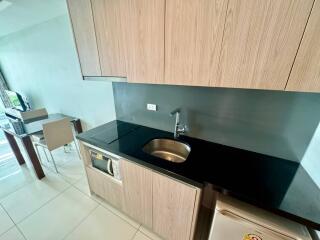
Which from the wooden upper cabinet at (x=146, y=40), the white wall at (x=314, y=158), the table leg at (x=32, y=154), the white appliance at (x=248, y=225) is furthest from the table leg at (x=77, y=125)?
the white wall at (x=314, y=158)

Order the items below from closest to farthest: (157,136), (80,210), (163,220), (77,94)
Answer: (163,220), (157,136), (80,210), (77,94)

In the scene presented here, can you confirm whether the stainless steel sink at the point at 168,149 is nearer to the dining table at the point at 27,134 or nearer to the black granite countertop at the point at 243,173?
the black granite countertop at the point at 243,173

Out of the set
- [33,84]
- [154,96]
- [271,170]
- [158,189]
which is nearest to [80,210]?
[158,189]

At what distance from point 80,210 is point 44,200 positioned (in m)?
0.55

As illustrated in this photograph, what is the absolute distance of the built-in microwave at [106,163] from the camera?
52.8 inches

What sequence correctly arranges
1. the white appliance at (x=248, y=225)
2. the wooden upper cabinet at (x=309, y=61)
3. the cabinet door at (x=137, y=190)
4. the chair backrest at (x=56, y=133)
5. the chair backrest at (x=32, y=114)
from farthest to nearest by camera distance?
1. the chair backrest at (x=32, y=114)
2. the chair backrest at (x=56, y=133)
3. the cabinet door at (x=137, y=190)
4. the white appliance at (x=248, y=225)
5. the wooden upper cabinet at (x=309, y=61)

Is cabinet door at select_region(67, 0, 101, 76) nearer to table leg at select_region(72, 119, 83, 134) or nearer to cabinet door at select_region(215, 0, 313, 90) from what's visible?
cabinet door at select_region(215, 0, 313, 90)

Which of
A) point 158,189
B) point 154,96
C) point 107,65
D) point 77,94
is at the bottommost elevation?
point 158,189

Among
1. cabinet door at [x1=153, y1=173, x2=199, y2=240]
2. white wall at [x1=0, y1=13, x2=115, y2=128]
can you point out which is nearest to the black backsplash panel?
cabinet door at [x1=153, y1=173, x2=199, y2=240]

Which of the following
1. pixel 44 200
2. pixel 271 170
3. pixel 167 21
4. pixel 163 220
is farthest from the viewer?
pixel 44 200

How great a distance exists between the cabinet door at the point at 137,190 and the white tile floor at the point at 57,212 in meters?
0.26

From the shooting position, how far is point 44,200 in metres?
1.82

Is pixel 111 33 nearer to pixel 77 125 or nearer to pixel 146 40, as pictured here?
pixel 146 40

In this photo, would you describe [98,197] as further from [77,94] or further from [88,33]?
[88,33]
